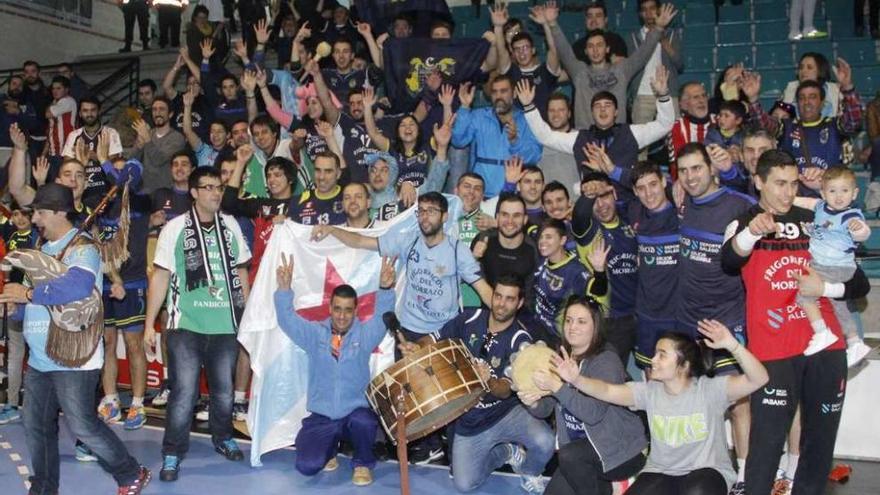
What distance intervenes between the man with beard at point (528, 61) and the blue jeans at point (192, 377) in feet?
13.7

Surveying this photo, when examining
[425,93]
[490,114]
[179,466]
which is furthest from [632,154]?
[179,466]

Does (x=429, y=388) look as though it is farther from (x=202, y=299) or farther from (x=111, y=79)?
(x=111, y=79)

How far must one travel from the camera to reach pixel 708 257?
6023 millimetres

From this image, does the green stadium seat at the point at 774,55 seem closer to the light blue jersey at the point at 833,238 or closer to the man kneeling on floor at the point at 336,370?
the man kneeling on floor at the point at 336,370

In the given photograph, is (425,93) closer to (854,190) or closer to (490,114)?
(490,114)

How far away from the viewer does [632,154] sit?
8.16m

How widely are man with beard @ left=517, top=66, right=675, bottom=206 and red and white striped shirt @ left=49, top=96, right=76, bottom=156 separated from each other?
7.13 meters

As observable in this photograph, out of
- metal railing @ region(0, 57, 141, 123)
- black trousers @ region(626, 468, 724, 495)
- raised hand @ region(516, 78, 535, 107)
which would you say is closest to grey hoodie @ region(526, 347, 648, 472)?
black trousers @ region(626, 468, 724, 495)

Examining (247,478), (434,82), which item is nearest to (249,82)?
(434,82)

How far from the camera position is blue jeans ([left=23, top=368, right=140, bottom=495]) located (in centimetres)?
591

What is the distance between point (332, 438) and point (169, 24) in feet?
37.9

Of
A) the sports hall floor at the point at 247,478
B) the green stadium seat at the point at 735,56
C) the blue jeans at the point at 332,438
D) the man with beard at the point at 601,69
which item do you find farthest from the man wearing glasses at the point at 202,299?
the green stadium seat at the point at 735,56

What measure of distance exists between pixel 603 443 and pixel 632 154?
127 inches

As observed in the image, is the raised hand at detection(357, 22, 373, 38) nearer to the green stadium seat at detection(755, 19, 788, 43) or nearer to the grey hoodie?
the green stadium seat at detection(755, 19, 788, 43)
